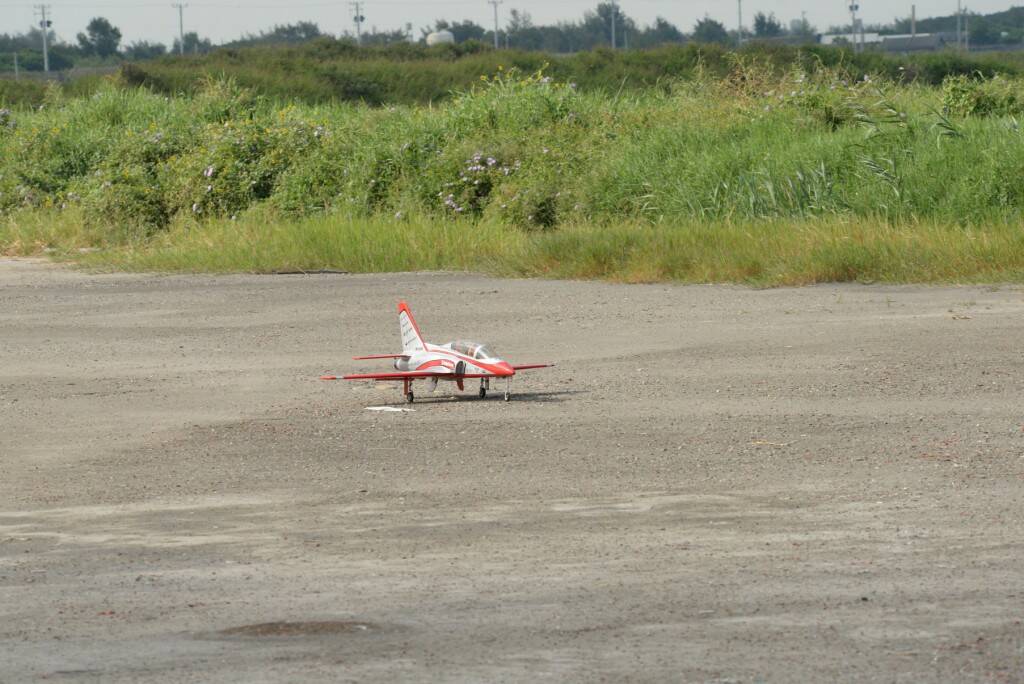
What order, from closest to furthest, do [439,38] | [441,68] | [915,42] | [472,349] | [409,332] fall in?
1. [472,349]
2. [409,332]
3. [441,68]
4. [439,38]
5. [915,42]

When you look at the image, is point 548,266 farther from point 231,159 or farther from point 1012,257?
point 231,159

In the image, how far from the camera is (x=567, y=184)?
2189 centimetres

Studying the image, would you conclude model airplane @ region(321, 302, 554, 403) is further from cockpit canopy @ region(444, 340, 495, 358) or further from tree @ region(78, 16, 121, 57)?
tree @ region(78, 16, 121, 57)

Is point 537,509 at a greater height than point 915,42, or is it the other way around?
point 915,42

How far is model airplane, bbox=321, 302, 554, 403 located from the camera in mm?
9086

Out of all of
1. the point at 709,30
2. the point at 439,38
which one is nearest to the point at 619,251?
the point at 439,38

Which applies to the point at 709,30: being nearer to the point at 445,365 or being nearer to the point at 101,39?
the point at 101,39

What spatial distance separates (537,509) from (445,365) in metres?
2.47

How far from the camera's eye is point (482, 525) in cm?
664

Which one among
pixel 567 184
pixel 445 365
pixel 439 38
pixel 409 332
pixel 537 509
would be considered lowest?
pixel 537 509

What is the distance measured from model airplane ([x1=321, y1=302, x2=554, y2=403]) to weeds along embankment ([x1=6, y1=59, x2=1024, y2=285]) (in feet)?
22.5

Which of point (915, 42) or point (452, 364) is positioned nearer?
point (452, 364)

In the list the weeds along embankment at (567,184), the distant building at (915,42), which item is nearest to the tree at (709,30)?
the distant building at (915,42)

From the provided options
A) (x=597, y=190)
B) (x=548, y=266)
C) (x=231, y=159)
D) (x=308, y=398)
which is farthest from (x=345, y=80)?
(x=308, y=398)
